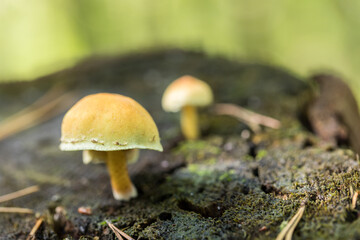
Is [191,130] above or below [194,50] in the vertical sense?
below

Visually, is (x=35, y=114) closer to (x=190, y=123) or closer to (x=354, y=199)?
(x=190, y=123)

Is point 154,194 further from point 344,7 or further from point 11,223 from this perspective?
point 344,7

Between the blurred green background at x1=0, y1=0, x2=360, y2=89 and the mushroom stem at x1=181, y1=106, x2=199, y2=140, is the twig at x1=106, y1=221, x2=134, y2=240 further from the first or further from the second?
the blurred green background at x1=0, y1=0, x2=360, y2=89

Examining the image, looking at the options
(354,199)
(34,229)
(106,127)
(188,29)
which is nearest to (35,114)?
(34,229)

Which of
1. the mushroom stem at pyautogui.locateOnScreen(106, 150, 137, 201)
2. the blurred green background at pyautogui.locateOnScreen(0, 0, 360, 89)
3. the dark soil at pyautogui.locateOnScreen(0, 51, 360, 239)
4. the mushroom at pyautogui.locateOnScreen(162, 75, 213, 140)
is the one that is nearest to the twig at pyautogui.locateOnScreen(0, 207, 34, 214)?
the dark soil at pyautogui.locateOnScreen(0, 51, 360, 239)

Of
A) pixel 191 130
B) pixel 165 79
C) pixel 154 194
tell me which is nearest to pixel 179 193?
pixel 154 194

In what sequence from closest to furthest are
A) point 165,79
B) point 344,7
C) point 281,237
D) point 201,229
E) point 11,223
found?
point 281,237
point 201,229
point 11,223
point 165,79
point 344,7

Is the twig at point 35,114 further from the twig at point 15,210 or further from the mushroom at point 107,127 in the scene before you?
the mushroom at point 107,127
